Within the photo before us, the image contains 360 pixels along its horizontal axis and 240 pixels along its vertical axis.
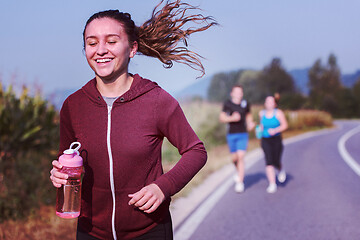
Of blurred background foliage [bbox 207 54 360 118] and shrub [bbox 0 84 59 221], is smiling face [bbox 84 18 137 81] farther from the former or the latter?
blurred background foliage [bbox 207 54 360 118]

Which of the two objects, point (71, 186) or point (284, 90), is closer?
point (71, 186)

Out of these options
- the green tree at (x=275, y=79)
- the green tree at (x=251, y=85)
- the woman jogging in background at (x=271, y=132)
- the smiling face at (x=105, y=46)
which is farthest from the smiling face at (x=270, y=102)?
the green tree at (x=275, y=79)

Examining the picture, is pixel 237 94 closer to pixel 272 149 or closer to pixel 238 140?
pixel 238 140

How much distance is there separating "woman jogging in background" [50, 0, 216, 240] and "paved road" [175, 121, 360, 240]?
3.47 meters

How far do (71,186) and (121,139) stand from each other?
1.29 feet

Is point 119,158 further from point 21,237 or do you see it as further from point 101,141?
point 21,237

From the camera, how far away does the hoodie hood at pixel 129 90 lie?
2.61 meters

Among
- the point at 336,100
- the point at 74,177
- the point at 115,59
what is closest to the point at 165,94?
the point at 115,59

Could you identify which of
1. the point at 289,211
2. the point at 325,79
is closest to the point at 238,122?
the point at 289,211

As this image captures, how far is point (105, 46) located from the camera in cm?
257

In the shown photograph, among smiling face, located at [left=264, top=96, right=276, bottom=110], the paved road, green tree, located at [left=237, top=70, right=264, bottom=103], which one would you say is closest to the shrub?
the paved road

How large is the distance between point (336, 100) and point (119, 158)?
99833mm

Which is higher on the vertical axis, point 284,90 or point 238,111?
point 238,111

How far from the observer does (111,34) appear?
8.50ft
